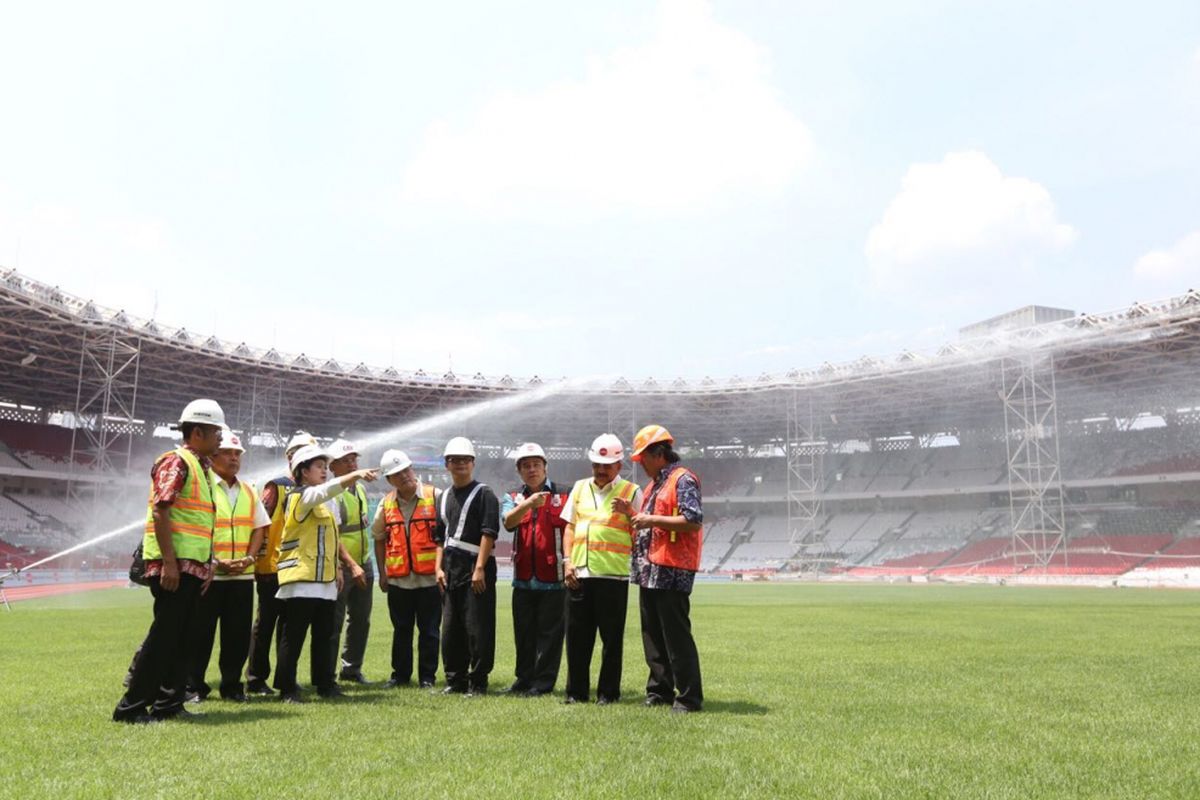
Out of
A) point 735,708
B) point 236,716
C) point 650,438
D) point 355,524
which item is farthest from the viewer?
point 355,524

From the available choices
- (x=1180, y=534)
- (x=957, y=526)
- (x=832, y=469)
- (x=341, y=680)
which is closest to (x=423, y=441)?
(x=832, y=469)

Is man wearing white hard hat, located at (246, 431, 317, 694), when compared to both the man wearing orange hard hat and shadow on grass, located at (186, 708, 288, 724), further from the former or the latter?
the man wearing orange hard hat

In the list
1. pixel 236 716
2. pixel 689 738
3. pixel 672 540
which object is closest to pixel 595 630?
pixel 672 540

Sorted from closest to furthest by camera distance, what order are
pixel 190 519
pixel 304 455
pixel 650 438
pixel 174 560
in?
1. pixel 174 560
2. pixel 190 519
3. pixel 650 438
4. pixel 304 455

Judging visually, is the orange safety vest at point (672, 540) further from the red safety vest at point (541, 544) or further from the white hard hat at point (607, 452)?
the red safety vest at point (541, 544)

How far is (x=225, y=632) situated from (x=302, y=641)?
2.18 feet

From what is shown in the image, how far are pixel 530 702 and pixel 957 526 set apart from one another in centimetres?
5569

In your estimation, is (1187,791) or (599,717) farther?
(599,717)

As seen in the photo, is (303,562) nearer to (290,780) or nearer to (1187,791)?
(290,780)

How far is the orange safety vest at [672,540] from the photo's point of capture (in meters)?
5.95

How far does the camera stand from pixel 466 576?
270 inches

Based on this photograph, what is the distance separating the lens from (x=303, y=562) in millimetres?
6359

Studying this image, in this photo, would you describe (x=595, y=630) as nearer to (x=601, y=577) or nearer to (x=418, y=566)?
(x=601, y=577)

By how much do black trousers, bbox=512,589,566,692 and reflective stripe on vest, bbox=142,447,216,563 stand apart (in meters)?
2.31
